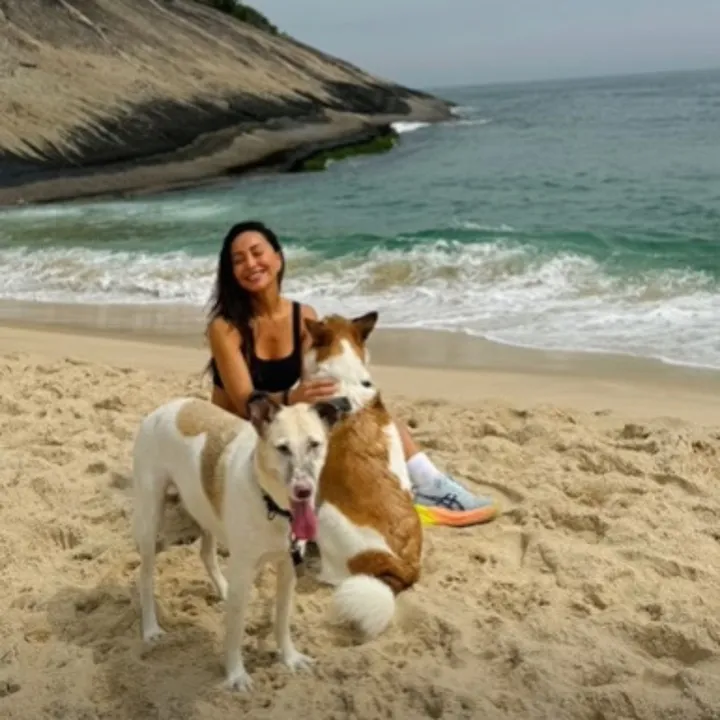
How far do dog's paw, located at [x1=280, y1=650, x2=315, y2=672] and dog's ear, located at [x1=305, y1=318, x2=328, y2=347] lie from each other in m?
1.29

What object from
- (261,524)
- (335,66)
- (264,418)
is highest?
(335,66)

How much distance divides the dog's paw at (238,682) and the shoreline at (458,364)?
12.0 ft

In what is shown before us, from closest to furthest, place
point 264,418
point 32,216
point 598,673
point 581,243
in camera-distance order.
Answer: point 264,418 → point 598,673 → point 581,243 → point 32,216

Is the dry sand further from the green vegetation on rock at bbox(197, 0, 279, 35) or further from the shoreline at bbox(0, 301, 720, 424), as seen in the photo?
the green vegetation on rock at bbox(197, 0, 279, 35)

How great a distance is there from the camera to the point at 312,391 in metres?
4.00

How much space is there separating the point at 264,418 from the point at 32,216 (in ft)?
65.5

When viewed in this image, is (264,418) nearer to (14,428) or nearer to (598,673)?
(598,673)

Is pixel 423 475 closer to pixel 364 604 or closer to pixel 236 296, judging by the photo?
pixel 236 296

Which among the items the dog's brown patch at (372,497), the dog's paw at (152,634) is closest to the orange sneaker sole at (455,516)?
the dog's brown patch at (372,497)

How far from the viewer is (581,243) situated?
13852 millimetres

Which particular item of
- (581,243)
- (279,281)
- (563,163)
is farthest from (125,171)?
(279,281)

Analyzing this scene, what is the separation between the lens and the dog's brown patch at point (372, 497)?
12.5 ft

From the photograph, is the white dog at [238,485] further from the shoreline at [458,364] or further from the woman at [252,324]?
the shoreline at [458,364]

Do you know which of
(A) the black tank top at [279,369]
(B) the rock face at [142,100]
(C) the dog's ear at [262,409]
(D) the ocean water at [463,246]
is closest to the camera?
(C) the dog's ear at [262,409]
